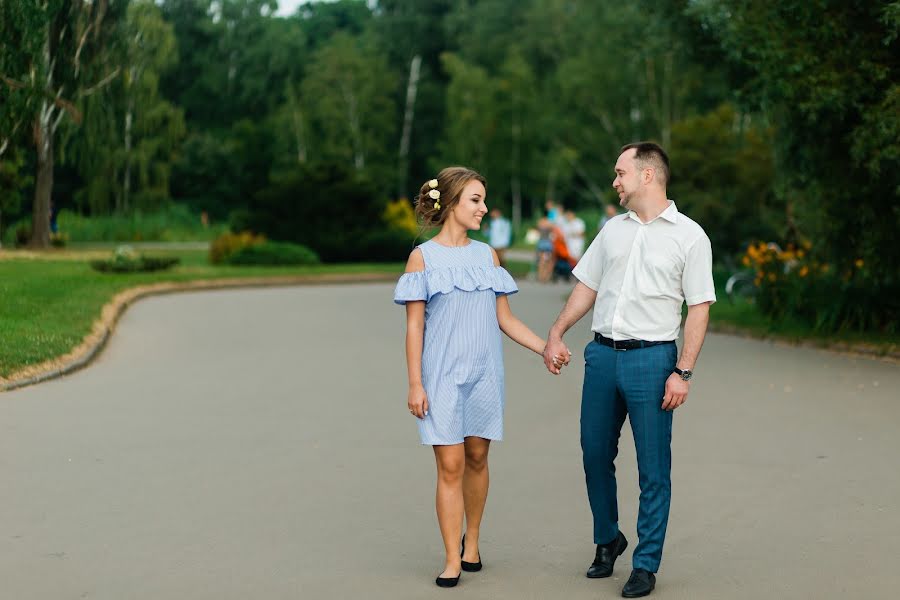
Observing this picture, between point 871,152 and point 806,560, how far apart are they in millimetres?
9539

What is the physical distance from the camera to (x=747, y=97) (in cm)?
1609

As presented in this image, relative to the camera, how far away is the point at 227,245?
38.8m

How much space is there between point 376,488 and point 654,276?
278cm

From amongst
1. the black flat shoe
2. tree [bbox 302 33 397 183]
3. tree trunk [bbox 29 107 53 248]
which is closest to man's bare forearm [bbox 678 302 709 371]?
the black flat shoe

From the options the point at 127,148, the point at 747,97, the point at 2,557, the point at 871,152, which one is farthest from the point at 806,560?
the point at 127,148

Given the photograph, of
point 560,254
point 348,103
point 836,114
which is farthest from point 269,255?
point 348,103

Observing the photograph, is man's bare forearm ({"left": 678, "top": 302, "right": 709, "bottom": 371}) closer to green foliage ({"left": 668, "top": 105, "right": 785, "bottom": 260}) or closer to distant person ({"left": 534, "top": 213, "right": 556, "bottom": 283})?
green foliage ({"left": 668, "top": 105, "right": 785, "bottom": 260})

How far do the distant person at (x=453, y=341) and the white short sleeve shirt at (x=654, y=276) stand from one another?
0.48 metres

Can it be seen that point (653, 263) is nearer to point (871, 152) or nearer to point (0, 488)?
point (0, 488)

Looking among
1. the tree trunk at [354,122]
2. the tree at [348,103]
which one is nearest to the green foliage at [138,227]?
the tree at [348,103]

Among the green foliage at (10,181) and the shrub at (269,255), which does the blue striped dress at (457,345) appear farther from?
the shrub at (269,255)

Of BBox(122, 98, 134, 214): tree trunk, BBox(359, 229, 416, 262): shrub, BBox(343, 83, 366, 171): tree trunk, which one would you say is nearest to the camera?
BBox(359, 229, 416, 262): shrub

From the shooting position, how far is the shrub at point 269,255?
123ft

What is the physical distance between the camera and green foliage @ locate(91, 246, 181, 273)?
29844 mm
